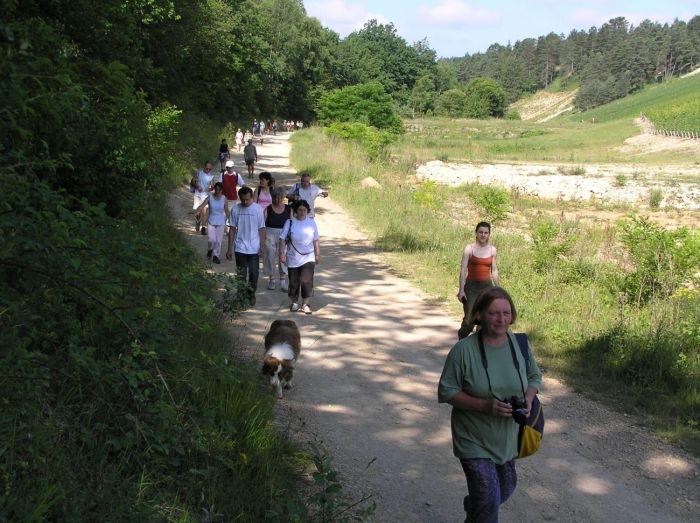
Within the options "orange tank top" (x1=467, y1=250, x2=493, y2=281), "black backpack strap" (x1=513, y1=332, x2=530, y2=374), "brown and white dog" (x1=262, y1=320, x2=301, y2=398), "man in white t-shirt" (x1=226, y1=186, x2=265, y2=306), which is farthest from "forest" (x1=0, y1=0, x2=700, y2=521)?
"orange tank top" (x1=467, y1=250, x2=493, y2=281)

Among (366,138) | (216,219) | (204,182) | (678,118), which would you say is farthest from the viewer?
(678,118)

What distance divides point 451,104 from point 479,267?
129 m

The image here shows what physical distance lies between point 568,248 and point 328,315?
5.57 metres

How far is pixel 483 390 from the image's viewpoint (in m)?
3.79

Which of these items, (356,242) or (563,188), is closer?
(356,242)

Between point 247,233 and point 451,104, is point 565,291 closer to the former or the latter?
point 247,233

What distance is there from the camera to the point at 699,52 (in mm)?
164500

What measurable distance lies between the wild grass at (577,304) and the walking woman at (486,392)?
11.4 feet

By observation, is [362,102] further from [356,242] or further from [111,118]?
[111,118]

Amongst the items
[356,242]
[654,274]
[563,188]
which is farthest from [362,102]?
[654,274]

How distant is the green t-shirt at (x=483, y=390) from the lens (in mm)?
3805

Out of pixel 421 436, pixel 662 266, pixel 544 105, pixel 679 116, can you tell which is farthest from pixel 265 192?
pixel 544 105

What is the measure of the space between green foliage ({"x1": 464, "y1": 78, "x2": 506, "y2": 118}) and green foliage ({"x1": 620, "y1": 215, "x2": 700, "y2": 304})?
124 metres

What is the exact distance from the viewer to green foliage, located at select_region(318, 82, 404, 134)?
145 ft
